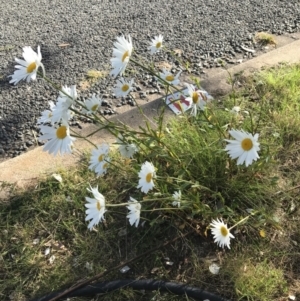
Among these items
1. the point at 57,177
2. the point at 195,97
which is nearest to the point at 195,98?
the point at 195,97

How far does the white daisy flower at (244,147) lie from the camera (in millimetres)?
1579

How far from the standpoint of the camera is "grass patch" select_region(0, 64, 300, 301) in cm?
191

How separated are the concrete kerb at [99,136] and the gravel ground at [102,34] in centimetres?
20

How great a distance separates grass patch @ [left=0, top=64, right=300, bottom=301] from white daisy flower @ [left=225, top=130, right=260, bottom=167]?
11.0 inches

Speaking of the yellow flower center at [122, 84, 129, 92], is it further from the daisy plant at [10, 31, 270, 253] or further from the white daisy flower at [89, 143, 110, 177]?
the white daisy flower at [89, 143, 110, 177]

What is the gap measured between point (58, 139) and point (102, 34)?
2256mm

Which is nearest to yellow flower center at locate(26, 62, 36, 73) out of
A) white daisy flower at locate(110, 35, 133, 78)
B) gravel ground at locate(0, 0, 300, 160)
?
white daisy flower at locate(110, 35, 133, 78)

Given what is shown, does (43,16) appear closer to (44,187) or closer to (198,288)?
(44,187)

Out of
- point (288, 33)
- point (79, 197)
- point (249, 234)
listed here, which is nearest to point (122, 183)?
point (79, 197)

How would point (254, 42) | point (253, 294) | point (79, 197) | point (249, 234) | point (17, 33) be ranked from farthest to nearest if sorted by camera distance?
→ point (17, 33), point (254, 42), point (79, 197), point (249, 234), point (253, 294)

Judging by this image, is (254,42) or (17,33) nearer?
(254,42)

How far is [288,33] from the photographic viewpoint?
135 inches

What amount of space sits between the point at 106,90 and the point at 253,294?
1.73 meters

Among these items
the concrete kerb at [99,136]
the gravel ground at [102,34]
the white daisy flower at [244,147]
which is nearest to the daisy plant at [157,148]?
the white daisy flower at [244,147]
